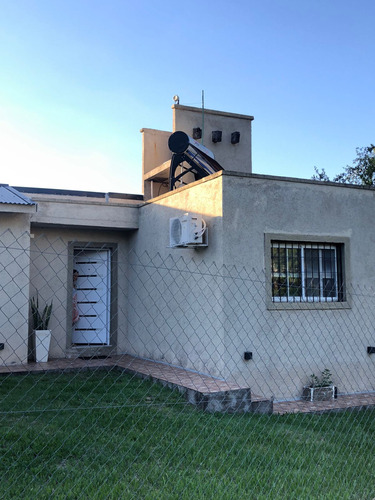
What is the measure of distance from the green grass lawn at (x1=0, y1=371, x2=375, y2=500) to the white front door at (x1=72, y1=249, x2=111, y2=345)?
4.55m

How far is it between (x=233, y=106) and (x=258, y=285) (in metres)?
9.14

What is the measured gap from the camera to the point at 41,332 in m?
10.3

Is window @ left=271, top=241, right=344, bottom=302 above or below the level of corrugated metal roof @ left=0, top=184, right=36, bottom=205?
below

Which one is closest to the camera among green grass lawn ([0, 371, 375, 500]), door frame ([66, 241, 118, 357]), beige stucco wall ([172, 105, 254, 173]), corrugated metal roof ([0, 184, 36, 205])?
green grass lawn ([0, 371, 375, 500])

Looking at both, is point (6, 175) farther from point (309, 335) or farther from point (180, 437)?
point (180, 437)

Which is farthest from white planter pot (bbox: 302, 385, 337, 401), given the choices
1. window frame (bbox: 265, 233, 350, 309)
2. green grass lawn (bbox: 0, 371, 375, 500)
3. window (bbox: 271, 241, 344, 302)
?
window (bbox: 271, 241, 344, 302)

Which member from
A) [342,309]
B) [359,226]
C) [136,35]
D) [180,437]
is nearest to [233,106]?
[136,35]

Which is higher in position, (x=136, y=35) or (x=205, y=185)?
(x=136, y=35)

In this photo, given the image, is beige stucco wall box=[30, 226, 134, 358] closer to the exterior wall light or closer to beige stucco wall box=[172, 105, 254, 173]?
beige stucco wall box=[172, 105, 254, 173]

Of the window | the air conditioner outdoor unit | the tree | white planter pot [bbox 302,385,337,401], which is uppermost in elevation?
the tree

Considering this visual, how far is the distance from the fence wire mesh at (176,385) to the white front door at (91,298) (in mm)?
33

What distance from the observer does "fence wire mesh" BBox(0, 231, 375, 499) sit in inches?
176

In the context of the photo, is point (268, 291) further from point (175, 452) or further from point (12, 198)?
point (12, 198)

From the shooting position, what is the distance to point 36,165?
1052 centimetres
